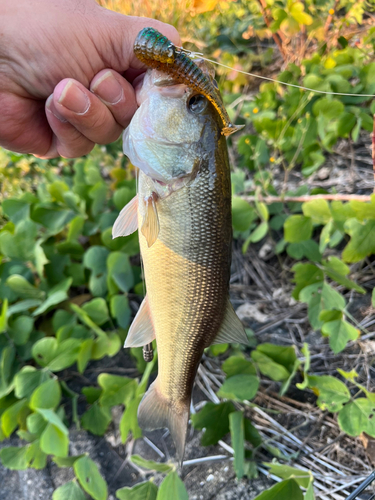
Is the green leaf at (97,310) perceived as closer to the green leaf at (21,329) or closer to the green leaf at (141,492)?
the green leaf at (21,329)

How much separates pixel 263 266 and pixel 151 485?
1.43 metres

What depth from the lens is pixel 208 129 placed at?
111 cm

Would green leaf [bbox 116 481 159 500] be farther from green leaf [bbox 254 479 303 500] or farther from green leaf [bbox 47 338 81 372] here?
green leaf [bbox 47 338 81 372]

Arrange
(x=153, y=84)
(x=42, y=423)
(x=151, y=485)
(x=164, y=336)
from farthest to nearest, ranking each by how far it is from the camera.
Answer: (x=42, y=423) → (x=151, y=485) → (x=164, y=336) → (x=153, y=84)

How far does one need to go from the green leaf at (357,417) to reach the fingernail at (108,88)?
4.94 ft

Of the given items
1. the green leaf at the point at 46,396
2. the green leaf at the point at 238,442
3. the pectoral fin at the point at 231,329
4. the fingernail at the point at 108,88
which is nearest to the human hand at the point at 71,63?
the fingernail at the point at 108,88

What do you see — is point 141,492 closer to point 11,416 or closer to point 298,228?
point 11,416

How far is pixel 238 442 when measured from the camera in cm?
154

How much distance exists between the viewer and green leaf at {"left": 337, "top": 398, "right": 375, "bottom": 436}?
1.39 metres

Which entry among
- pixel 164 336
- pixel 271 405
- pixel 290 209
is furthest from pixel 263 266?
pixel 164 336

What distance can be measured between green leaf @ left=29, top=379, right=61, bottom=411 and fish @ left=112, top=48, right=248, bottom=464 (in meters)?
0.95

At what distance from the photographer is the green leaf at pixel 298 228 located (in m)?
1.75

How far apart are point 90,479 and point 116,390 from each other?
400mm

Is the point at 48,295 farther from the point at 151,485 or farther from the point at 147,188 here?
the point at 147,188
